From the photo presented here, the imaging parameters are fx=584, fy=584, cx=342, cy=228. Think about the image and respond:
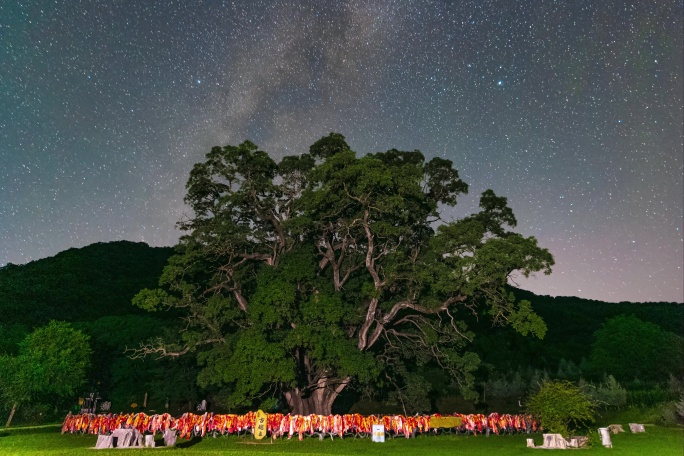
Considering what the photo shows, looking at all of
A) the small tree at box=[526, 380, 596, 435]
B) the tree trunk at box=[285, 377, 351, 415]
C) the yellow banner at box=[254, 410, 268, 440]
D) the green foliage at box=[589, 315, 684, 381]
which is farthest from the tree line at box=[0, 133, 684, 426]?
the green foliage at box=[589, 315, 684, 381]

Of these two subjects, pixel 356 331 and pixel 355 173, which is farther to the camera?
pixel 356 331

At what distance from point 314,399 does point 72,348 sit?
31.1m

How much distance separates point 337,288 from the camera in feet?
129

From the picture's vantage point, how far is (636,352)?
70.8 meters

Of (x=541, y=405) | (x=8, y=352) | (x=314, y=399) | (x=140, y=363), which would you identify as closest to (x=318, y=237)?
(x=314, y=399)

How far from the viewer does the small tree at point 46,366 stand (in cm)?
5056

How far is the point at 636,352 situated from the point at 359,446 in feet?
186

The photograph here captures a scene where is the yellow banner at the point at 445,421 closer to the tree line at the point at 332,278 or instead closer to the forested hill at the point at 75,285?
the tree line at the point at 332,278

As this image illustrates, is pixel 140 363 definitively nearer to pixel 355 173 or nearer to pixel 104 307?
pixel 104 307

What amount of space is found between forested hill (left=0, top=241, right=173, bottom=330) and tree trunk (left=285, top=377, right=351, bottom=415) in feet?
162

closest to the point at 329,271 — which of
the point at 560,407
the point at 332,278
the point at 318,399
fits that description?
the point at 332,278

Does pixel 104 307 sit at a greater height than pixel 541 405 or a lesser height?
greater

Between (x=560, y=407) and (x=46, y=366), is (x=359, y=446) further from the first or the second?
(x=46, y=366)

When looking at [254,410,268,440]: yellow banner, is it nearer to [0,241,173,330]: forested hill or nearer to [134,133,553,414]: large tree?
[134,133,553,414]: large tree
